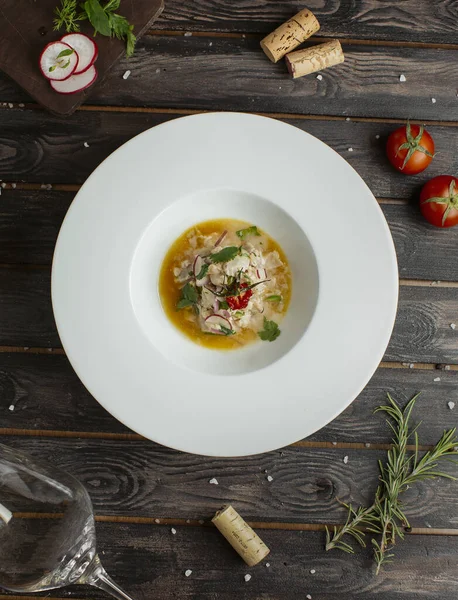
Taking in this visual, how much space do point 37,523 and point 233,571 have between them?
1.01 metres

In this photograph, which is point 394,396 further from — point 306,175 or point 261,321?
point 306,175

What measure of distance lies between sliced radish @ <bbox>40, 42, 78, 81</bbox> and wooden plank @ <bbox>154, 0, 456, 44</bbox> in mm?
413

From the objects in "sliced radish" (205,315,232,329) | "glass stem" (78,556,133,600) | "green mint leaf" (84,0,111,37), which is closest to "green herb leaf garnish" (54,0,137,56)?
"green mint leaf" (84,0,111,37)

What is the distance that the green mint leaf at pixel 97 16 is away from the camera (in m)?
2.24

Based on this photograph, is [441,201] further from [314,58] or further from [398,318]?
[314,58]

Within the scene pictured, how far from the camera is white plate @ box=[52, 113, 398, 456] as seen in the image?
6.89ft

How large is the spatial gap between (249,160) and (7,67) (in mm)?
1069

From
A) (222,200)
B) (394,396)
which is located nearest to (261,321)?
(222,200)

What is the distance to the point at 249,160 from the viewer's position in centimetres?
212

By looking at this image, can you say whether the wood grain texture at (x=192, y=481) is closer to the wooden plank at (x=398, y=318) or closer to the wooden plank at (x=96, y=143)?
the wooden plank at (x=398, y=318)

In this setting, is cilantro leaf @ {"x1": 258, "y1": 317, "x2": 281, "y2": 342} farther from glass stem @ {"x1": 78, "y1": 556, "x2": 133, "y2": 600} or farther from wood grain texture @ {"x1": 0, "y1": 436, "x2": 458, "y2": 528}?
glass stem @ {"x1": 78, "y1": 556, "x2": 133, "y2": 600}

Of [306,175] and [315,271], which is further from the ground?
→ [306,175]

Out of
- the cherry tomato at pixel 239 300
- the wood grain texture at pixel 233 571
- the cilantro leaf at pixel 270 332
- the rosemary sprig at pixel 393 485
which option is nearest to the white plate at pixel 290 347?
the cilantro leaf at pixel 270 332

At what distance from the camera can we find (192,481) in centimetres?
242
